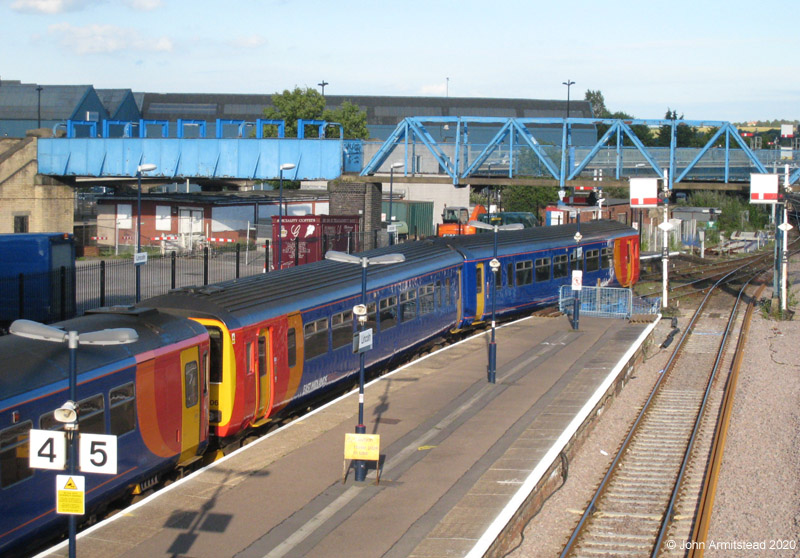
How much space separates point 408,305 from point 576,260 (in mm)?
12791

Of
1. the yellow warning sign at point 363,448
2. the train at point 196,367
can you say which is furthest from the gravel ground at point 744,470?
the train at point 196,367

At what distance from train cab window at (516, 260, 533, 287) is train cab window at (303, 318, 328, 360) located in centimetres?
1309

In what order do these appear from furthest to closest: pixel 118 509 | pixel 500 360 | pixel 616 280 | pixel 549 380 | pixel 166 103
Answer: pixel 166 103, pixel 616 280, pixel 500 360, pixel 549 380, pixel 118 509

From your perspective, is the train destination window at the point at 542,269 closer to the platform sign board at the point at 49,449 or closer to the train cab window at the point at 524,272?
the train cab window at the point at 524,272

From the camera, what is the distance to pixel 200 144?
40562 mm

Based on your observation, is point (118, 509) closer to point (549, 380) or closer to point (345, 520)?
point (345, 520)

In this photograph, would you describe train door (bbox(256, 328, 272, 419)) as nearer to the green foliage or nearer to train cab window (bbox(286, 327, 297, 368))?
train cab window (bbox(286, 327, 297, 368))

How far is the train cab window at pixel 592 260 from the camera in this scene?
3366 centimetres

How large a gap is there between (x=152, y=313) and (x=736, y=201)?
78.3m

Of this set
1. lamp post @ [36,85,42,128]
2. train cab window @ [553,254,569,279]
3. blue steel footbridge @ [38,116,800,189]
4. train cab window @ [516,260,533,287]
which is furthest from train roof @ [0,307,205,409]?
lamp post @ [36,85,42,128]

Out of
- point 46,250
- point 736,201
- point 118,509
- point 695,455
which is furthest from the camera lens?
point 736,201

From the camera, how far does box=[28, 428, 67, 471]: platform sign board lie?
8.78 meters

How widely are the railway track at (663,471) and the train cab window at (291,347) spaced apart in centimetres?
584

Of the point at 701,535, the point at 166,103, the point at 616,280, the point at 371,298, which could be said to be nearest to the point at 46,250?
the point at 371,298
